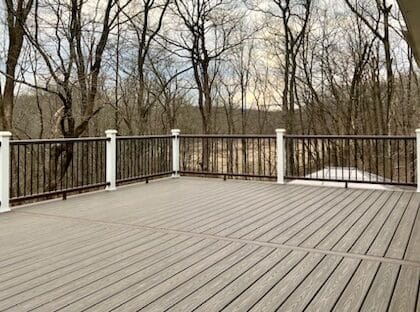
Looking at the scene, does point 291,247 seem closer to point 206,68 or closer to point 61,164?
point 61,164

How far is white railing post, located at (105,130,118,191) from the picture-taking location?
21.4ft

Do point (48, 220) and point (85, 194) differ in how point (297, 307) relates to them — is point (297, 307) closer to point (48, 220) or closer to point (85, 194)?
point (48, 220)

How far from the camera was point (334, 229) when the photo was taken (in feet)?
12.8

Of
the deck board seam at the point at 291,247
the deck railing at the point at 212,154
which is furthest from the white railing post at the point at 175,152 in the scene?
the deck board seam at the point at 291,247

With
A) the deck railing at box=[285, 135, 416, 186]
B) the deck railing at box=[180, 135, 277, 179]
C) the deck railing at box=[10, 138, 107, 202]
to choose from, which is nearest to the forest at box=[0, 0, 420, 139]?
the deck railing at box=[285, 135, 416, 186]

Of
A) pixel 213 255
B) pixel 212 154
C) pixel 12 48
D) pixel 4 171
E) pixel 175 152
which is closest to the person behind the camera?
pixel 213 255

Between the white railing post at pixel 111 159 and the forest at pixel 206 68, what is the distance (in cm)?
437

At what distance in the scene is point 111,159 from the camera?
653 centimetres

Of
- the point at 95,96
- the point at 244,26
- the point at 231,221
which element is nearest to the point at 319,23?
the point at 244,26

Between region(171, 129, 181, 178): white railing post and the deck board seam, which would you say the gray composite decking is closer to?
the deck board seam

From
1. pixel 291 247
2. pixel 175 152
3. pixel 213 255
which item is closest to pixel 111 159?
pixel 175 152

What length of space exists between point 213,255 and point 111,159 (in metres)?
3.89

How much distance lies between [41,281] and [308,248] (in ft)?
6.83

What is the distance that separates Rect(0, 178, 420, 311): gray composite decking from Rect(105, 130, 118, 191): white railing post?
3.58ft
